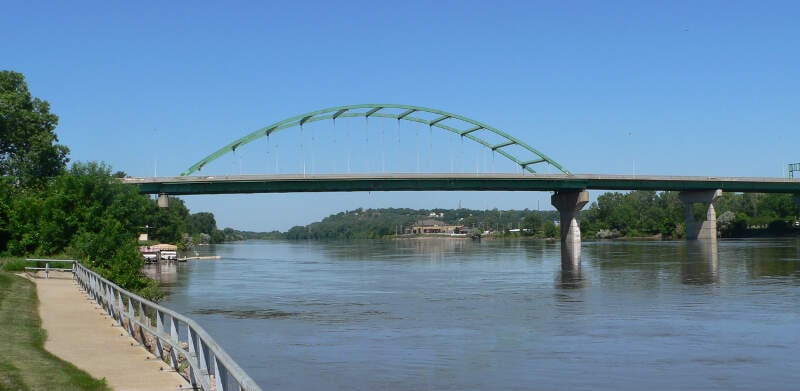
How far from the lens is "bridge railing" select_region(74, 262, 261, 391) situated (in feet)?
33.1

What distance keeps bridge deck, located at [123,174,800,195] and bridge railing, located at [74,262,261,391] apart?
74323 millimetres

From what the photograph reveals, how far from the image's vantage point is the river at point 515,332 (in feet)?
66.2

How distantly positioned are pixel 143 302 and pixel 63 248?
3655 cm

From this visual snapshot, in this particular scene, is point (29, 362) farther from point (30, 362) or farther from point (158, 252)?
point (158, 252)

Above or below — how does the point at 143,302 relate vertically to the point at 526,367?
above

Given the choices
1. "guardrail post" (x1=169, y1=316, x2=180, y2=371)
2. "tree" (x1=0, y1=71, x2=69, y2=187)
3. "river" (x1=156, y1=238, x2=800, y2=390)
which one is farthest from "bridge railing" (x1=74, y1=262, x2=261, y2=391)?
"tree" (x1=0, y1=71, x2=69, y2=187)

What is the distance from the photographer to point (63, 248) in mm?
50688

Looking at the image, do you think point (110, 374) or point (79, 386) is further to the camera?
point (110, 374)

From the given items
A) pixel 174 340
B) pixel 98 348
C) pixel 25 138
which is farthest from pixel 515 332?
pixel 25 138

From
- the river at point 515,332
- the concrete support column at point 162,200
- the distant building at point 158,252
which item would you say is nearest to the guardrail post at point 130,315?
the river at point 515,332

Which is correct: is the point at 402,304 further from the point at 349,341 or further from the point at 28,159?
the point at 28,159

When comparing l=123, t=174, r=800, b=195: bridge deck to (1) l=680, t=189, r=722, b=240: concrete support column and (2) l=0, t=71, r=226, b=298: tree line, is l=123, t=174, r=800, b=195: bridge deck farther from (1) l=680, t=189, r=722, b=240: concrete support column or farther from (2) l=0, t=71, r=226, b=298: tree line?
(2) l=0, t=71, r=226, b=298: tree line

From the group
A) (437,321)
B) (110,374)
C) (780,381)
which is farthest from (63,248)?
(780,381)

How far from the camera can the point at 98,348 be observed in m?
17.9
